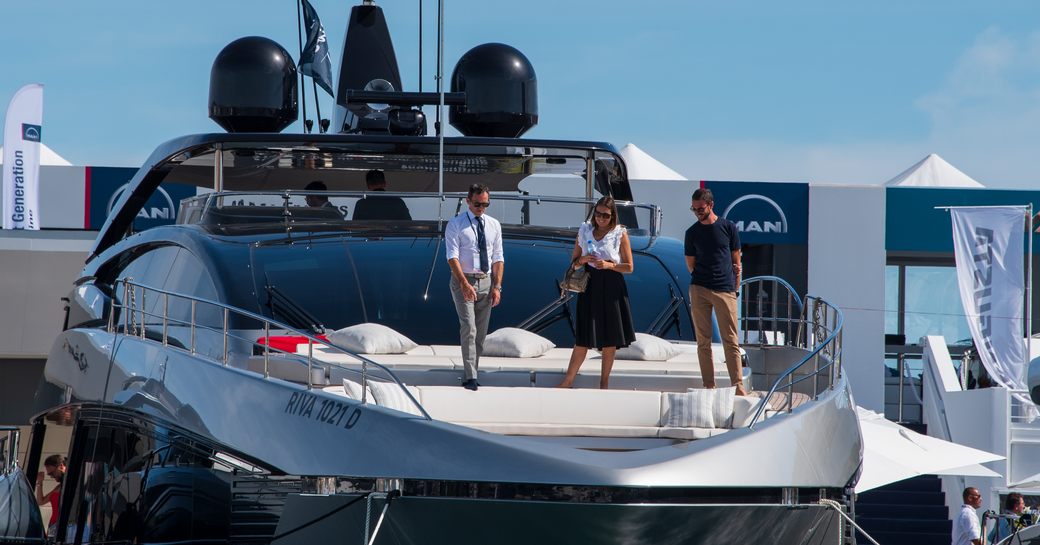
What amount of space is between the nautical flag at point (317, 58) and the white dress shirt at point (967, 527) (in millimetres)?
8435

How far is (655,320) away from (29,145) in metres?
16.7

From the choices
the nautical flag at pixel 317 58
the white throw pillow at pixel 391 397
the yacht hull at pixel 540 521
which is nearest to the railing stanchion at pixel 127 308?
the white throw pillow at pixel 391 397

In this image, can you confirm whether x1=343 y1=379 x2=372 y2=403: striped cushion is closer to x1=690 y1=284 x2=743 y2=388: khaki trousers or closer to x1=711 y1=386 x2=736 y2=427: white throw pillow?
x1=711 y1=386 x2=736 y2=427: white throw pillow

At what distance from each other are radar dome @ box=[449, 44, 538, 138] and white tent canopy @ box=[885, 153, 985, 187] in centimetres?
1811

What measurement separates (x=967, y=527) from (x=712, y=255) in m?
8.65

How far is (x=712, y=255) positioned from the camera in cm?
830

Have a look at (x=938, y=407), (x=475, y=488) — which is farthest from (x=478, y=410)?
(x=938, y=407)

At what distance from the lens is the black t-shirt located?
27.2 ft

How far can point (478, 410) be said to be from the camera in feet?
22.4

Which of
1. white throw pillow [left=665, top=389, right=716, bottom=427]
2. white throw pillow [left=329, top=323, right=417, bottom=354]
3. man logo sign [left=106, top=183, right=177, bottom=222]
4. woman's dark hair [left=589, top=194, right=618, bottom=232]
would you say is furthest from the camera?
man logo sign [left=106, top=183, right=177, bottom=222]

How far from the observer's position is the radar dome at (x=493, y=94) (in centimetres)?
1231

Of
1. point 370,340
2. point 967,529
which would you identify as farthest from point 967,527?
point 370,340

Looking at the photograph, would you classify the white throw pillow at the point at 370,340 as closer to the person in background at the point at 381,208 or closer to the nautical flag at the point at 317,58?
the person in background at the point at 381,208

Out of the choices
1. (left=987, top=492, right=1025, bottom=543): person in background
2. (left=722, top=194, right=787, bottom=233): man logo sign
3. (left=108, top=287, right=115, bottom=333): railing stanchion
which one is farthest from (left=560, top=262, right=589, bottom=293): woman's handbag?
(left=722, top=194, right=787, bottom=233): man logo sign
